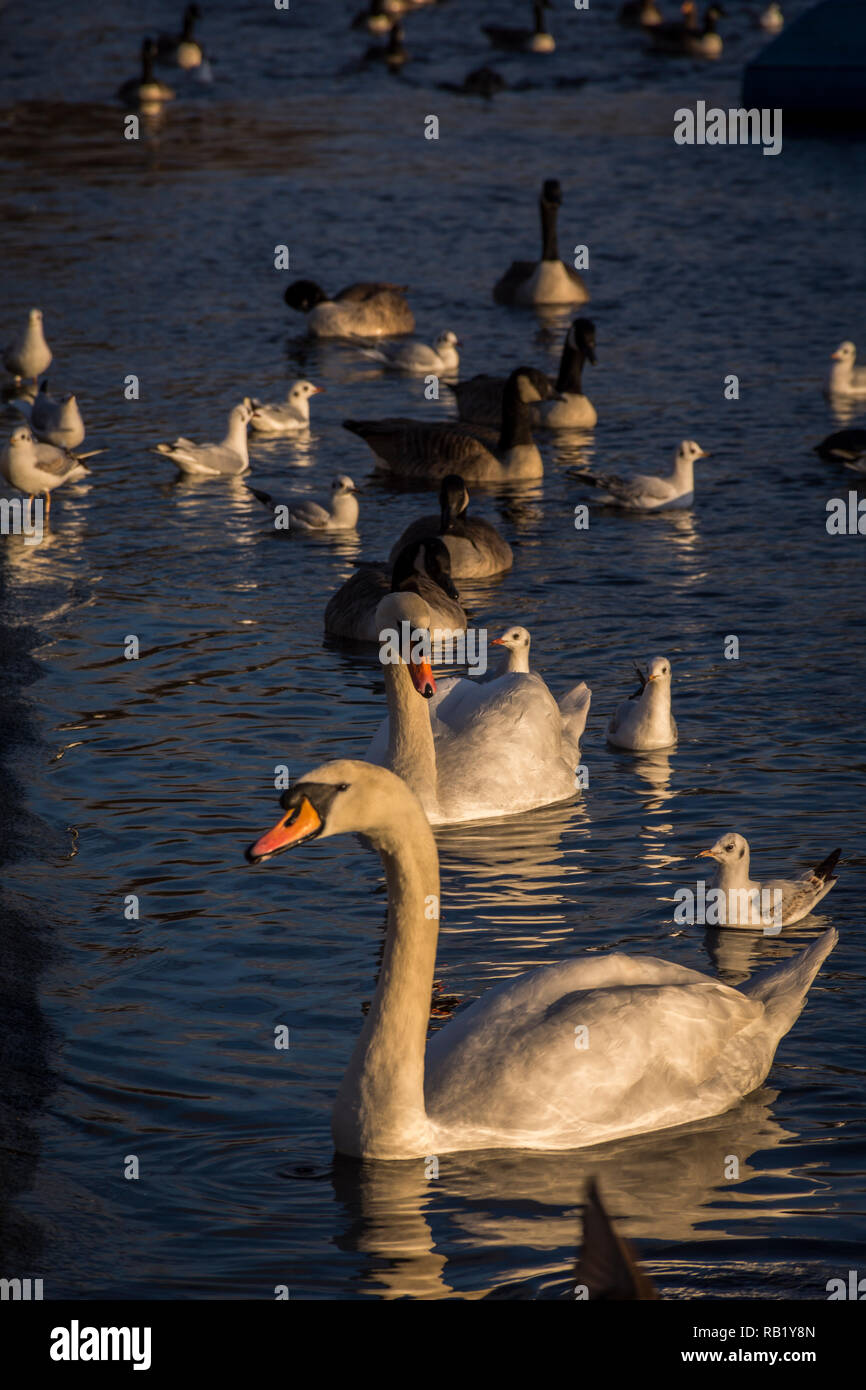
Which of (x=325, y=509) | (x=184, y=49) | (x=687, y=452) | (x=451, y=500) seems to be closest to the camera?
(x=451, y=500)

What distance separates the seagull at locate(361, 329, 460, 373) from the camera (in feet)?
75.9

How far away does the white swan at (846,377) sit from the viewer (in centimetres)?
2086

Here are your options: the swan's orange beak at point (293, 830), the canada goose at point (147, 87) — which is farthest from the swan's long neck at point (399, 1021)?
the canada goose at point (147, 87)

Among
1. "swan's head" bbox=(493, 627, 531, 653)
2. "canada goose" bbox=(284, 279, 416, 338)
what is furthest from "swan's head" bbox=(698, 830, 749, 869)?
"canada goose" bbox=(284, 279, 416, 338)

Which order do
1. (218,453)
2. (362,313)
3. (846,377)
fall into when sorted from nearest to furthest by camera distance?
(218,453) → (846,377) → (362,313)

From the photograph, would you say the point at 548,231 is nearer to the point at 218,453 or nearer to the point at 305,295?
the point at 305,295

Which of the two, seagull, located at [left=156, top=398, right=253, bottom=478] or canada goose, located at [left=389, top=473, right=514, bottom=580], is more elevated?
seagull, located at [left=156, top=398, right=253, bottom=478]

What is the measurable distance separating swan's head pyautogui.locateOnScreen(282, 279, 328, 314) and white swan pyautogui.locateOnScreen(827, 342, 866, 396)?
7427 millimetres

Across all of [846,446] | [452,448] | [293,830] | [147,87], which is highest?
[147,87]

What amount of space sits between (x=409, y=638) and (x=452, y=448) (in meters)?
8.76

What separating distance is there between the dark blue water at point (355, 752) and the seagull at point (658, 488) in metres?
0.28

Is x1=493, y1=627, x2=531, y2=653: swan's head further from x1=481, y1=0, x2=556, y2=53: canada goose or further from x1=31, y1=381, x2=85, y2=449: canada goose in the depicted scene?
x1=481, y1=0, x2=556, y2=53: canada goose

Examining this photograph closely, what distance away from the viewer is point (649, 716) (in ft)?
38.5

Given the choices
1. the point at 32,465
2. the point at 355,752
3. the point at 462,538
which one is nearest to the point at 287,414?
the point at 32,465
